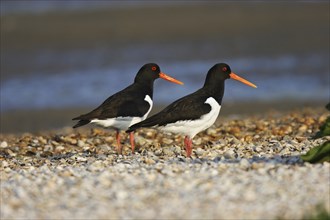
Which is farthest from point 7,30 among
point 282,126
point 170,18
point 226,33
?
point 282,126

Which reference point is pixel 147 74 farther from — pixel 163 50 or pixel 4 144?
pixel 163 50

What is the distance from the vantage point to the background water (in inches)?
720

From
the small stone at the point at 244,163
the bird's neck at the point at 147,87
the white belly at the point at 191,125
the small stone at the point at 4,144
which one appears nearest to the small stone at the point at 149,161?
the small stone at the point at 244,163

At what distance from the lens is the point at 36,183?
25.1 ft

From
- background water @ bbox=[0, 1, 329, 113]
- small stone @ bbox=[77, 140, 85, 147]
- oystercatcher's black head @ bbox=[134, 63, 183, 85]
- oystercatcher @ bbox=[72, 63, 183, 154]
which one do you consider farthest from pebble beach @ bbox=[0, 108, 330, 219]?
background water @ bbox=[0, 1, 329, 113]

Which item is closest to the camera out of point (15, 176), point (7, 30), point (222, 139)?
point (15, 176)

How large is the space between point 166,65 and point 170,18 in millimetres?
7592

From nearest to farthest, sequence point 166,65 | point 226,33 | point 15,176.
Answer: point 15,176
point 166,65
point 226,33

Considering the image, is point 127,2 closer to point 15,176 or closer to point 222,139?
point 222,139

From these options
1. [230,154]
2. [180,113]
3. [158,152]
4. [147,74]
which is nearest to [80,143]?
[147,74]

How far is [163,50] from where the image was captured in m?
23.7


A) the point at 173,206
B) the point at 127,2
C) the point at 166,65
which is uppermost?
the point at 127,2

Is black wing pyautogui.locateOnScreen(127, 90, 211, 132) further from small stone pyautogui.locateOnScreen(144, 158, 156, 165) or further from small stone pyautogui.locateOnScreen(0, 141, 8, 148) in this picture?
small stone pyautogui.locateOnScreen(0, 141, 8, 148)

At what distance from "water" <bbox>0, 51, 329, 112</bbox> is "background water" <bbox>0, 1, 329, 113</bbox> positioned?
2cm
